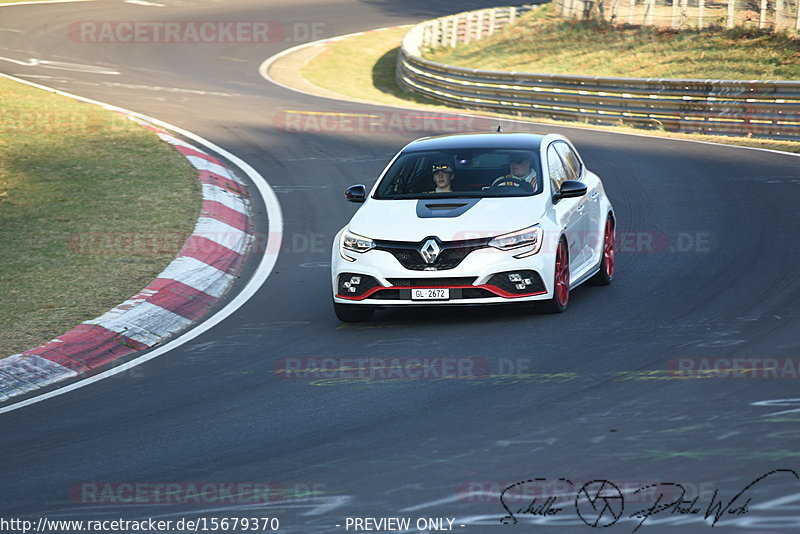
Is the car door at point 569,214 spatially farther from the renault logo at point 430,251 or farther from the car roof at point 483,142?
the renault logo at point 430,251

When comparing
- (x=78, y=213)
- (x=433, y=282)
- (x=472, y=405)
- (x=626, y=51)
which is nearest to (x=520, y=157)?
(x=433, y=282)

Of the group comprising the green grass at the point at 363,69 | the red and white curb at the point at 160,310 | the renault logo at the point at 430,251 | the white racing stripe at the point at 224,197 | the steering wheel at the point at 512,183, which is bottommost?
the green grass at the point at 363,69

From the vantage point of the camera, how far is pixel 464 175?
11.3 m

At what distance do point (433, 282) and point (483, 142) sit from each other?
2.12 meters

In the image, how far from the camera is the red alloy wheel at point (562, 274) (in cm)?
1044

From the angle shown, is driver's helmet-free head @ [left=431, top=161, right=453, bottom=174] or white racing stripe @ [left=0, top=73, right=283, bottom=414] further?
driver's helmet-free head @ [left=431, top=161, right=453, bottom=174]

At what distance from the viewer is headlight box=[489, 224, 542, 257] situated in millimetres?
10234

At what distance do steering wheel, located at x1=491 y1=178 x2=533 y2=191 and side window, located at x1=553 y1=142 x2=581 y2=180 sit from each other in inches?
38.3

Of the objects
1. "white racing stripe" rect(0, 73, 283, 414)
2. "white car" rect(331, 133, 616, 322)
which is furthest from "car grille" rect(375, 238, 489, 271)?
"white racing stripe" rect(0, 73, 283, 414)

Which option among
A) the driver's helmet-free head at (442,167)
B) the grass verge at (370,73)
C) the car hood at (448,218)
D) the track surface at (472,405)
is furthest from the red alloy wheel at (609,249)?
the grass verge at (370,73)

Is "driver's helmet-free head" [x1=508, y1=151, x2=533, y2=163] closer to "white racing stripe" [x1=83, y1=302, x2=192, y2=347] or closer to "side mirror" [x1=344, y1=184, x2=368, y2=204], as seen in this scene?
"side mirror" [x1=344, y1=184, x2=368, y2=204]

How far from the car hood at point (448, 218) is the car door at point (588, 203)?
871mm

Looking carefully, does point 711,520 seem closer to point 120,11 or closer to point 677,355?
point 677,355

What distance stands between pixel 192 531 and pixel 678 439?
2.65 metres
